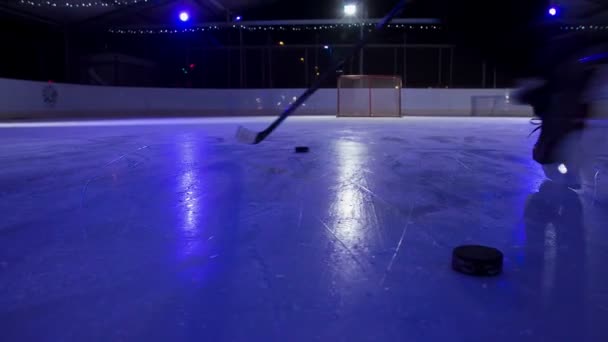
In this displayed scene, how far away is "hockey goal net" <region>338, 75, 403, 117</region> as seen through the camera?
453 inches

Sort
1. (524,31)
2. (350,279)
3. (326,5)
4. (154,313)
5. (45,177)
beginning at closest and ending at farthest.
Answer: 1. (154,313)
2. (350,279)
3. (524,31)
4. (45,177)
5. (326,5)

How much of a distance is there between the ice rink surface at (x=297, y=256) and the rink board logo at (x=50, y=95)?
8.42 meters

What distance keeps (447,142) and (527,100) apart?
231 centimetres

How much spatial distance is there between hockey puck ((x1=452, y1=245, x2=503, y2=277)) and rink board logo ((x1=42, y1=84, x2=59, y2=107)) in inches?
412

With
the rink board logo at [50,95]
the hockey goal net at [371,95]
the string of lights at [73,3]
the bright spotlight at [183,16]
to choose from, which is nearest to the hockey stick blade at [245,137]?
the string of lights at [73,3]

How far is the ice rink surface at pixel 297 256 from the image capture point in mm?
801

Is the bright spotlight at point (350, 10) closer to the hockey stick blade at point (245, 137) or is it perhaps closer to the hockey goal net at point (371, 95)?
the hockey goal net at point (371, 95)

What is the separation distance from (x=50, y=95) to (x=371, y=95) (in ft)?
24.2

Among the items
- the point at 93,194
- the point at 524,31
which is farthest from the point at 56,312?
the point at 524,31

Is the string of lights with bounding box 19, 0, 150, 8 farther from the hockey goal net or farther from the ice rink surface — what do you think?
the ice rink surface

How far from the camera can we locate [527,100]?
186cm

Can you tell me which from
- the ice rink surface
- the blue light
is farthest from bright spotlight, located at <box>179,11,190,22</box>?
the blue light

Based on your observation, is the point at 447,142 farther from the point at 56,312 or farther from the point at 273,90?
the point at 273,90

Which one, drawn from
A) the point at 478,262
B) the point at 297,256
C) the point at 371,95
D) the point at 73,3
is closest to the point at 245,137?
the point at 297,256
